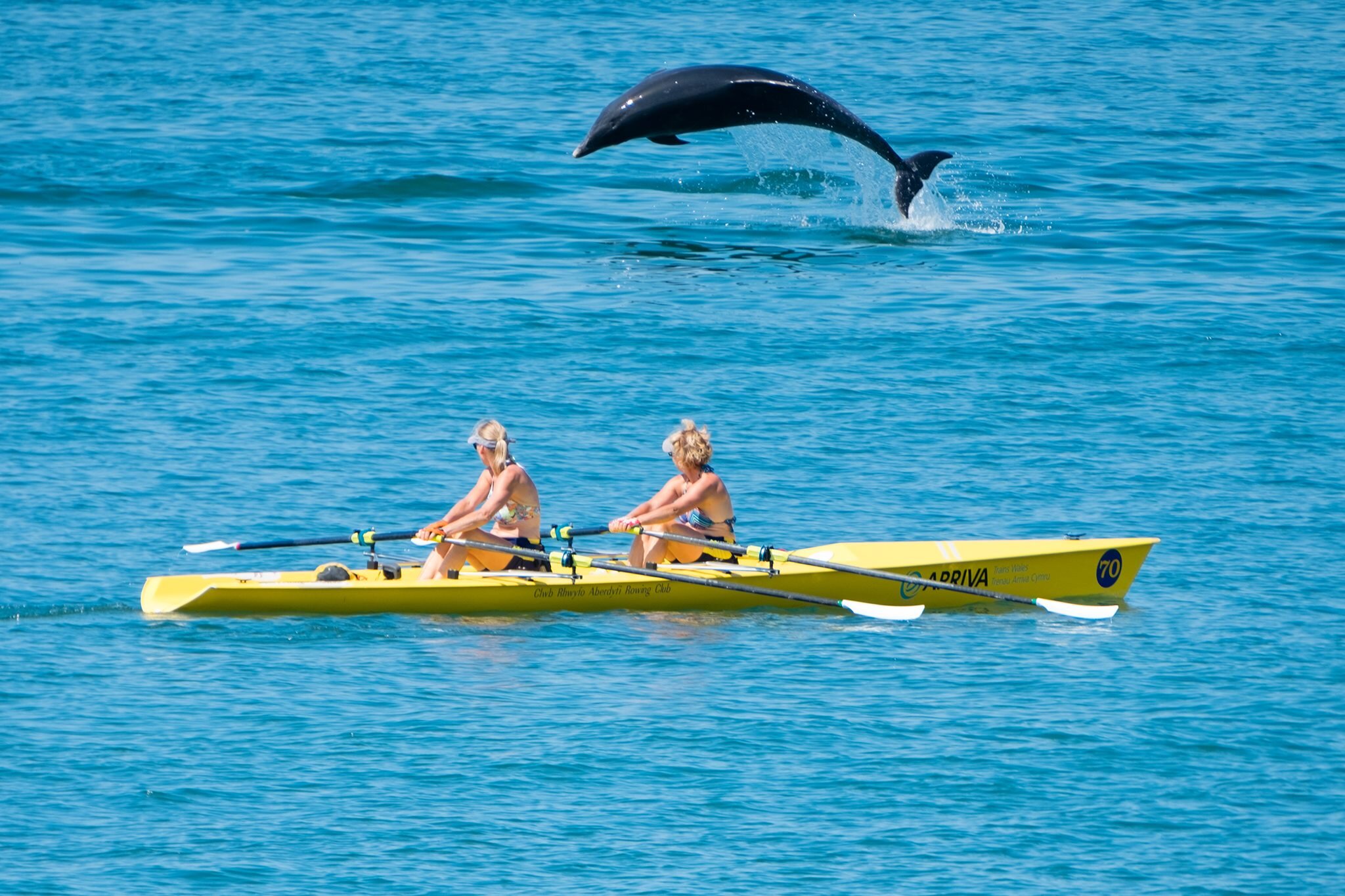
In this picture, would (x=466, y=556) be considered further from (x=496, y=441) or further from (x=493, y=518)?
(x=496, y=441)

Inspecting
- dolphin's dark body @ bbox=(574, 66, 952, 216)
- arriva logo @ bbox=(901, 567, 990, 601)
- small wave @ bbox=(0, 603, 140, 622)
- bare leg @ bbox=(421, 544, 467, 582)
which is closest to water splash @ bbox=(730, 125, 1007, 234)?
dolphin's dark body @ bbox=(574, 66, 952, 216)

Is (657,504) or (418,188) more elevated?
(418,188)

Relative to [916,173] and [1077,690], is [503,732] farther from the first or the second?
[916,173]

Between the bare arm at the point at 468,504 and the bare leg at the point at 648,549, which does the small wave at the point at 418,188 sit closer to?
the bare arm at the point at 468,504

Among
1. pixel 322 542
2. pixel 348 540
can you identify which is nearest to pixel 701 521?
pixel 348 540

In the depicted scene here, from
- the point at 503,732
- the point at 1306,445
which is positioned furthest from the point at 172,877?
the point at 1306,445

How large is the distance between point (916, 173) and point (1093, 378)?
3.44m

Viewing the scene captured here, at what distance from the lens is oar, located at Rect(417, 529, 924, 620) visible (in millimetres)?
13508

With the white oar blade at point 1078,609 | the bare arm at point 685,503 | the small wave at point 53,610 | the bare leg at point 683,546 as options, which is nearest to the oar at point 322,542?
the small wave at point 53,610

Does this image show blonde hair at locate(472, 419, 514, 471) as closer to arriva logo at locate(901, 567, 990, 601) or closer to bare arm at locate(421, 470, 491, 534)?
bare arm at locate(421, 470, 491, 534)

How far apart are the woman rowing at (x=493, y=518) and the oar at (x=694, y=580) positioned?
3.4 inches

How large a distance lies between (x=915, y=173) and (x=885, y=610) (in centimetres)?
960

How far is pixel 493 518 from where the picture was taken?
14211 mm

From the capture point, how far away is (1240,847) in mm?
10125
